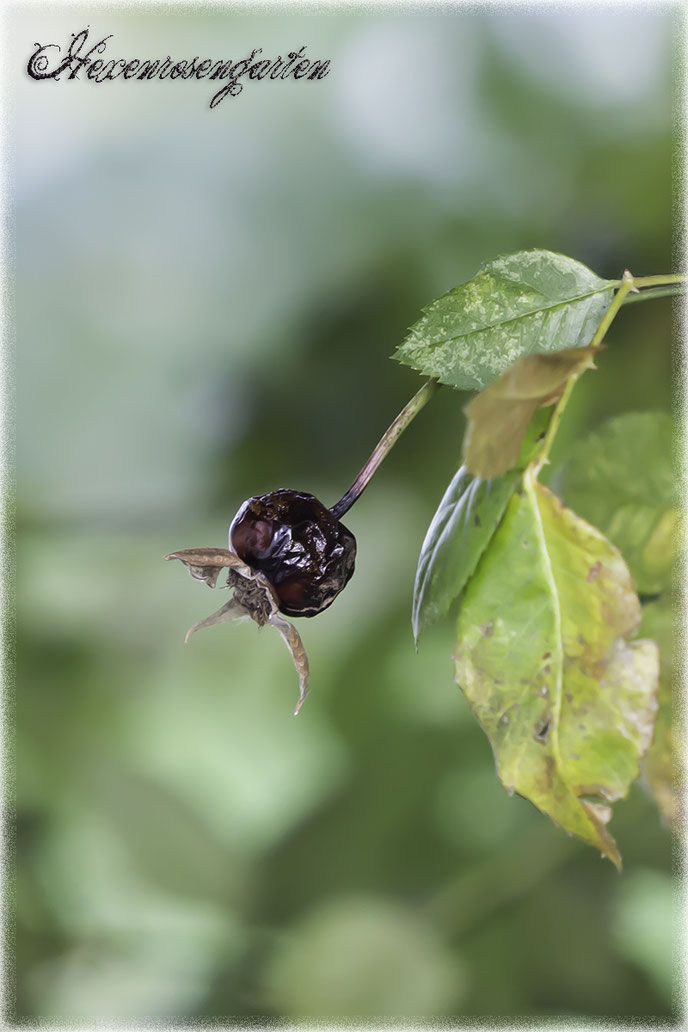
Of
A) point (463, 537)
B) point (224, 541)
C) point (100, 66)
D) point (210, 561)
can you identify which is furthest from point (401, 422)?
point (224, 541)

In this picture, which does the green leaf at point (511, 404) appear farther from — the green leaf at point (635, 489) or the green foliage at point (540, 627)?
the green leaf at point (635, 489)

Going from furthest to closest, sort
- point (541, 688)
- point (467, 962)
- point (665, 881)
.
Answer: point (467, 962), point (665, 881), point (541, 688)

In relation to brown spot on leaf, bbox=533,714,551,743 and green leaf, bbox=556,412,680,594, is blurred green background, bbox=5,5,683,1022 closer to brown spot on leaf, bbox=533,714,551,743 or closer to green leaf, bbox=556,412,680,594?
green leaf, bbox=556,412,680,594

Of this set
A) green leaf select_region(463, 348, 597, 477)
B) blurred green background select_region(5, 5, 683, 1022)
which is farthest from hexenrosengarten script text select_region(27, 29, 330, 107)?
green leaf select_region(463, 348, 597, 477)

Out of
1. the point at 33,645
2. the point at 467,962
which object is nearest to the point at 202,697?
the point at 33,645

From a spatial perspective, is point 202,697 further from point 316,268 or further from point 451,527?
point 451,527

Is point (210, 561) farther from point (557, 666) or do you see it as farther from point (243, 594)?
point (557, 666)
